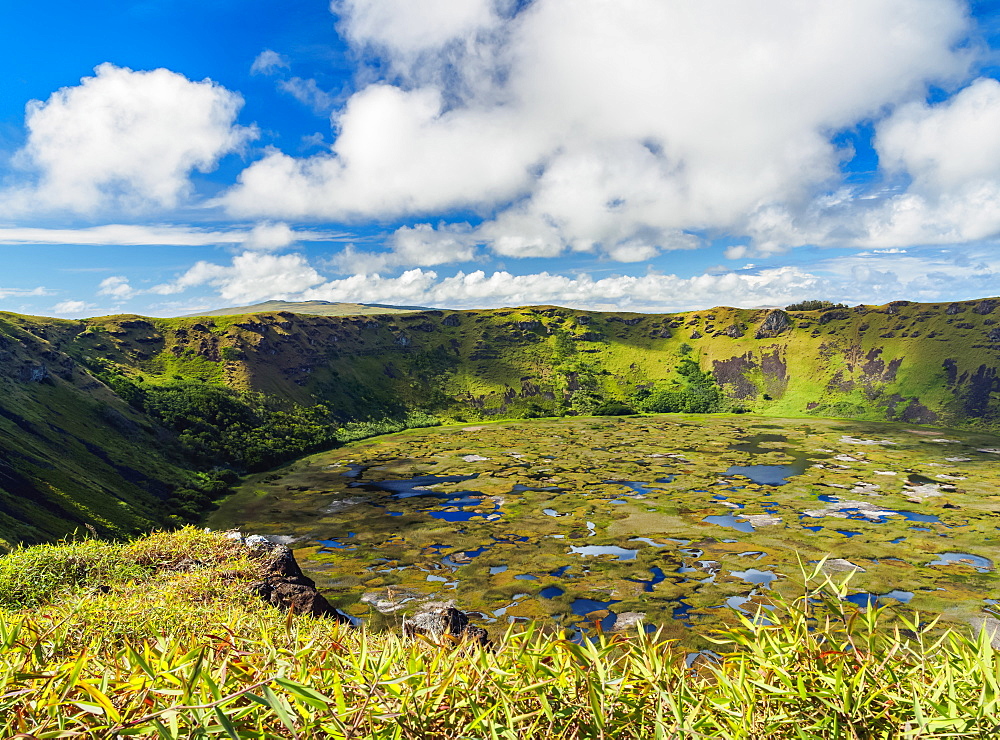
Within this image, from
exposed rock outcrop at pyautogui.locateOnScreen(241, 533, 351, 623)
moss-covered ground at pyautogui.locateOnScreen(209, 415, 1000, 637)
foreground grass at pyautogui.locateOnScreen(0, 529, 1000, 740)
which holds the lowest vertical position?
moss-covered ground at pyautogui.locateOnScreen(209, 415, 1000, 637)

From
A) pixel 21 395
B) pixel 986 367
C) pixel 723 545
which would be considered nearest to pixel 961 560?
pixel 723 545

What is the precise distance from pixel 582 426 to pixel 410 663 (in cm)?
12206

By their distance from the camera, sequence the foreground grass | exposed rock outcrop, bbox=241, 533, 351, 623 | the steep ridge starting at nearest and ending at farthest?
the foreground grass, exposed rock outcrop, bbox=241, 533, 351, 623, the steep ridge

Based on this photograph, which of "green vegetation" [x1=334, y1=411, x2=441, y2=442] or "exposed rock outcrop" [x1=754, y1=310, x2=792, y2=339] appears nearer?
"green vegetation" [x1=334, y1=411, x2=441, y2=442]

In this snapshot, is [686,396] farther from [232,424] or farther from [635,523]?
[232,424]

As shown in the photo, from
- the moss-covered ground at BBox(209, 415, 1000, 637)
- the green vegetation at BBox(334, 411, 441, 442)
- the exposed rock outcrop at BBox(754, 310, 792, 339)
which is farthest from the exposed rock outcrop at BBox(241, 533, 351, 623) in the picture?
the exposed rock outcrop at BBox(754, 310, 792, 339)

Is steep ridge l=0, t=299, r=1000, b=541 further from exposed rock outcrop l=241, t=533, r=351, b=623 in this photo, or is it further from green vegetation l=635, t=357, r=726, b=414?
exposed rock outcrop l=241, t=533, r=351, b=623

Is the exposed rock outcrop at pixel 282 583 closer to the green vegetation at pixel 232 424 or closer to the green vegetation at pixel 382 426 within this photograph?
the green vegetation at pixel 232 424

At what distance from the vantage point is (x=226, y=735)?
2.56 m

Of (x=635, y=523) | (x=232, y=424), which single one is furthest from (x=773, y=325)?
(x=232, y=424)

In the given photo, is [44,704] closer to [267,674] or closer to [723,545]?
[267,674]

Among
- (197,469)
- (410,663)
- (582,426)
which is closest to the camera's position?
(410,663)

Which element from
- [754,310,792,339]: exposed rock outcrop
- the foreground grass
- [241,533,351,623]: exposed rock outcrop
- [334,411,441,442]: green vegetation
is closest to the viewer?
the foreground grass

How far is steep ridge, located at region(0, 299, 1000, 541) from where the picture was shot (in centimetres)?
4966
